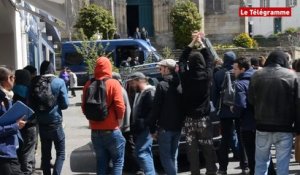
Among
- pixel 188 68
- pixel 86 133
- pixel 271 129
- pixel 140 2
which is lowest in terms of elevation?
pixel 86 133

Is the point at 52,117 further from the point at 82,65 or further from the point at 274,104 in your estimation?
the point at 82,65

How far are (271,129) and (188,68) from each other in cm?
174

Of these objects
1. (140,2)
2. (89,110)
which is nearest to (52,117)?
(89,110)

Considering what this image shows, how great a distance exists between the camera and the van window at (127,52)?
3151cm

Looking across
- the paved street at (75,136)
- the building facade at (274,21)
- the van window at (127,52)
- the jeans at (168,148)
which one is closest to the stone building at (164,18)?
the van window at (127,52)

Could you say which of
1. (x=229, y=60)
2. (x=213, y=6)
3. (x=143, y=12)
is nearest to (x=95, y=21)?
(x=143, y=12)

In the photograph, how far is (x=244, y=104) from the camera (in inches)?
360

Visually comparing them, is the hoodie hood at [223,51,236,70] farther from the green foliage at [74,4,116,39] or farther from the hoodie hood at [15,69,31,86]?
the green foliage at [74,4,116,39]

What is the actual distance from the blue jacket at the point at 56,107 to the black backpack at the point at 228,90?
2.43m

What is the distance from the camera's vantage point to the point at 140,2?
42125mm

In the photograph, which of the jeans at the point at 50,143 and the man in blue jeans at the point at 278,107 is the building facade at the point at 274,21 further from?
Result: the man in blue jeans at the point at 278,107

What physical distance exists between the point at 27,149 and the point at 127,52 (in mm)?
22998

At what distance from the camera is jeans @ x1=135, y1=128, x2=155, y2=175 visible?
350 inches

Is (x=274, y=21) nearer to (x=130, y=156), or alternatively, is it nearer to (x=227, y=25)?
(x=227, y=25)
